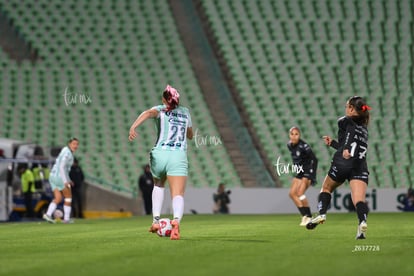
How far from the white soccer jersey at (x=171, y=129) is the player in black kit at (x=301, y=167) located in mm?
6301

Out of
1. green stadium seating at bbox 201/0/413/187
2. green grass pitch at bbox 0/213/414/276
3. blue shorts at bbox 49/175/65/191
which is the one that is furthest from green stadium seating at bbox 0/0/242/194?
green grass pitch at bbox 0/213/414/276

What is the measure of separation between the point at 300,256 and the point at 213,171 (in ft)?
74.9

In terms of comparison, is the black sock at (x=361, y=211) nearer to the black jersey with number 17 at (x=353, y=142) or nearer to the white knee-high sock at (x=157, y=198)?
the black jersey with number 17 at (x=353, y=142)

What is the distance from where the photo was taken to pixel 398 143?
3322 cm

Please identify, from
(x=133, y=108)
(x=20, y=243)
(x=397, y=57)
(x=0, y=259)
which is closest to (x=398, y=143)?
(x=397, y=57)

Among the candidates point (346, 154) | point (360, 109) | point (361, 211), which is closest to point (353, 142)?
point (346, 154)

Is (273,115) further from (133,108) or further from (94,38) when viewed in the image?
(94,38)

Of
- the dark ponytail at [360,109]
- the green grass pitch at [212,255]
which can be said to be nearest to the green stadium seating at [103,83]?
the green grass pitch at [212,255]

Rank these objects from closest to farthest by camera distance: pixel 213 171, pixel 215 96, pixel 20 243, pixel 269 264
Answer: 1. pixel 269 264
2. pixel 20 243
3. pixel 213 171
4. pixel 215 96

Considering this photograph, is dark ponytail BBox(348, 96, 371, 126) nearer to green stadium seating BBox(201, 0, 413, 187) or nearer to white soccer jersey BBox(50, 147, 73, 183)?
white soccer jersey BBox(50, 147, 73, 183)

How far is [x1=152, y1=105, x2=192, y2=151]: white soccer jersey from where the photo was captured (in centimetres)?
1302

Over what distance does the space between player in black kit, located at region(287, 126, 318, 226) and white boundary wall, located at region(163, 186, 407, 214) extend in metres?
9.96

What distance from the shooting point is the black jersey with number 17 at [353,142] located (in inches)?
496

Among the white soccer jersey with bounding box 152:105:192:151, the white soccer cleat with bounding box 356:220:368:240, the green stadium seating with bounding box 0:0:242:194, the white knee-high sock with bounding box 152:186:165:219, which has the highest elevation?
the green stadium seating with bounding box 0:0:242:194
